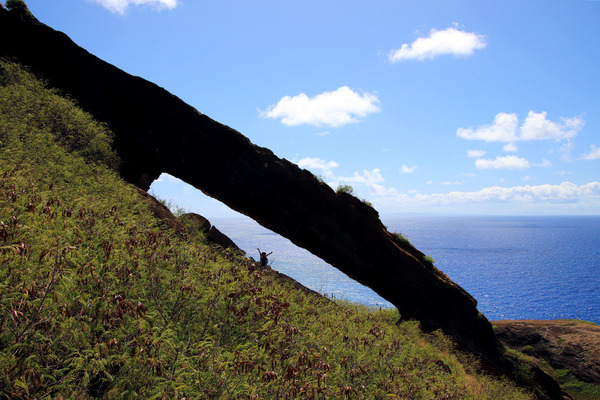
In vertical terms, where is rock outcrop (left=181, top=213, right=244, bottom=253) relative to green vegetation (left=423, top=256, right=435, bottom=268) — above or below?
below

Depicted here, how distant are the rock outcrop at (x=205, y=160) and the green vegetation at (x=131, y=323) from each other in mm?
6701

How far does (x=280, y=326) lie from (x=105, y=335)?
3298mm

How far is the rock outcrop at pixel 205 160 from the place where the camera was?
17.1 m

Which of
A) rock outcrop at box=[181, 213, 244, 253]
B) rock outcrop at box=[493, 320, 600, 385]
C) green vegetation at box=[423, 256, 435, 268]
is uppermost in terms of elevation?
green vegetation at box=[423, 256, 435, 268]

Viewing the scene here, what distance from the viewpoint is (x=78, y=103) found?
16719mm

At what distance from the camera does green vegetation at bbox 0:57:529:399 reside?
3.60 meters

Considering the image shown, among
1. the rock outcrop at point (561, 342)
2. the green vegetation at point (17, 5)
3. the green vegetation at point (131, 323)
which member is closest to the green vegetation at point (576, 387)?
the rock outcrop at point (561, 342)

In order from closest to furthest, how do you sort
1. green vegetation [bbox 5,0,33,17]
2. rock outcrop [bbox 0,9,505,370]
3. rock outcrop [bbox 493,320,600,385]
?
1. green vegetation [bbox 5,0,33,17]
2. rock outcrop [bbox 0,9,505,370]
3. rock outcrop [bbox 493,320,600,385]

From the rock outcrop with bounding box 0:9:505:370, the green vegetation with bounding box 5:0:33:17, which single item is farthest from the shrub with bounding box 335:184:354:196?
the green vegetation with bounding box 5:0:33:17

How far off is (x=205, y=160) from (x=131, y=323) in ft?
46.8

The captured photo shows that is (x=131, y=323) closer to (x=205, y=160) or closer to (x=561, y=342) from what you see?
(x=205, y=160)

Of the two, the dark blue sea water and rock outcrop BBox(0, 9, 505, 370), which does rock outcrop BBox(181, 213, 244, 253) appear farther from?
the dark blue sea water

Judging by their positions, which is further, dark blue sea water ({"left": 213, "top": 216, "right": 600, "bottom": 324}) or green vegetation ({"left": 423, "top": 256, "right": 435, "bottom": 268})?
dark blue sea water ({"left": 213, "top": 216, "right": 600, "bottom": 324})

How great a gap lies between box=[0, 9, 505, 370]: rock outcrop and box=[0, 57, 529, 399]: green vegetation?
670cm
